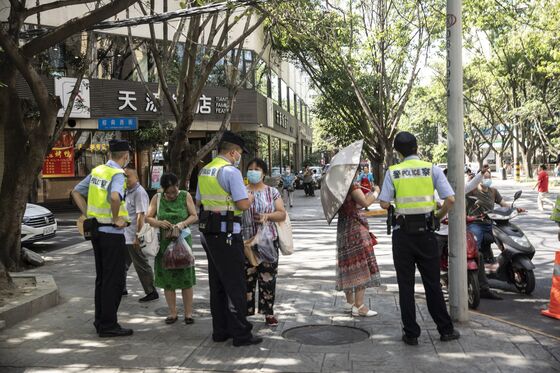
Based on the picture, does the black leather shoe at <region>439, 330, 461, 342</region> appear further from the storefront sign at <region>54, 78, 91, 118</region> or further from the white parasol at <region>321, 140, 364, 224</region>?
the storefront sign at <region>54, 78, 91, 118</region>

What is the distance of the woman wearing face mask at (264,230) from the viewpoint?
554 cm

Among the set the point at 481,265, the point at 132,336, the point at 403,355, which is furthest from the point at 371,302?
the point at 132,336

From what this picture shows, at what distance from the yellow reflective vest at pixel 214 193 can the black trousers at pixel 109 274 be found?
101cm

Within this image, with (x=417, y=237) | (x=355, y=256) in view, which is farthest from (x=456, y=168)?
(x=355, y=256)

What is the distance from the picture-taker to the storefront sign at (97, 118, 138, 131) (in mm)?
20156

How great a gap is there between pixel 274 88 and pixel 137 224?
24.7m

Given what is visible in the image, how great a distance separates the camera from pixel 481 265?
6.72 m

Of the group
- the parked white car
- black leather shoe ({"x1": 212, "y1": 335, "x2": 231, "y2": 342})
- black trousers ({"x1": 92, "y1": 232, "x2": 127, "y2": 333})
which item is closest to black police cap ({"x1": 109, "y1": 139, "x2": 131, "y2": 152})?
black trousers ({"x1": 92, "y1": 232, "x2": 127, "y2": 333})

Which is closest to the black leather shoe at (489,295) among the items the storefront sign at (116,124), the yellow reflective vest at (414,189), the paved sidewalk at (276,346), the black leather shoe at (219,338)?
the paved sidewalk at (276,346)

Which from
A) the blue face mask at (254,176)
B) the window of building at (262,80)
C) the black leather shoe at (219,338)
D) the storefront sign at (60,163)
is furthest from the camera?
the window of building at (262,80)

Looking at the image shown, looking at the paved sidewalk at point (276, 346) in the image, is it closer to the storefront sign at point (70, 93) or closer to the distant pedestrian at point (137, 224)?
the distant pedestrian at point (137, 224)

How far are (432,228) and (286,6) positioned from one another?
310 inches

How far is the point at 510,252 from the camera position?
677cm

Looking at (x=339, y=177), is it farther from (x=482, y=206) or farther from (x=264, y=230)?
(x=482, y=206)
